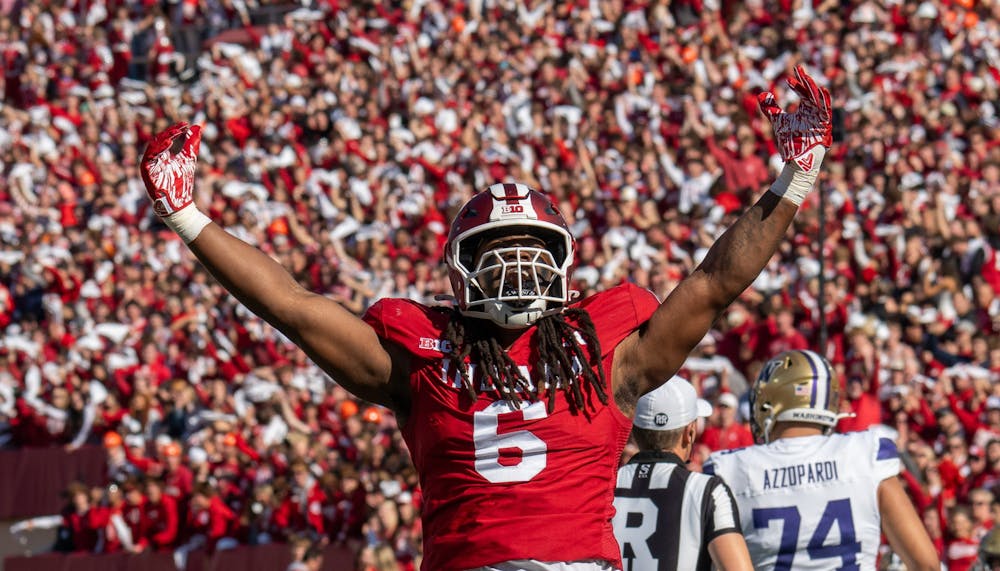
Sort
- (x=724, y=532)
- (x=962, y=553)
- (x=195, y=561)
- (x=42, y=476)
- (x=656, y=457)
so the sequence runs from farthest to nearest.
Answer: (x=42, y=476) → (x=195, y=561) → (x=962, y=553) → (x=656, y=457) → (x=724, y=532)

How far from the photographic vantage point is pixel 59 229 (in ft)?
63.0

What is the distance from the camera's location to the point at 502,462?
11.7 ft

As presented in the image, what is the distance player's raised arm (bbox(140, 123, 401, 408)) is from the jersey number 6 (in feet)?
0.87

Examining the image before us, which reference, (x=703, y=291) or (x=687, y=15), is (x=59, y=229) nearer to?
(x=687, y=15)

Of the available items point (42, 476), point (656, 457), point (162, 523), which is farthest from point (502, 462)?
point (42, 476)

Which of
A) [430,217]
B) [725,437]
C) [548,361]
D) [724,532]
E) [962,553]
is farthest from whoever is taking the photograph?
[430,217]

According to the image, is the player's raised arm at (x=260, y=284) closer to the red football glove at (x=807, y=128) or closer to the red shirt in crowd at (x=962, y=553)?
the red football glove at (x=807, y=128)

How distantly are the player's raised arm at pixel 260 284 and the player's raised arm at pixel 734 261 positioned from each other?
59cm

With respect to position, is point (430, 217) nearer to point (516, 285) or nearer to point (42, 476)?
point (42, 476)

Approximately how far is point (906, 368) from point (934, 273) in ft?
4.56

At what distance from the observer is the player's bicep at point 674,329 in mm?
3639

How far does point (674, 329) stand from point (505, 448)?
46 cm

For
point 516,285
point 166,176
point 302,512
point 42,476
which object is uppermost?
point 42,476

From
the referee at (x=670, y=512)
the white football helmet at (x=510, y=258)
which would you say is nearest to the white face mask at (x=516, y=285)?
the white football helmet at (x=510, y=258)
